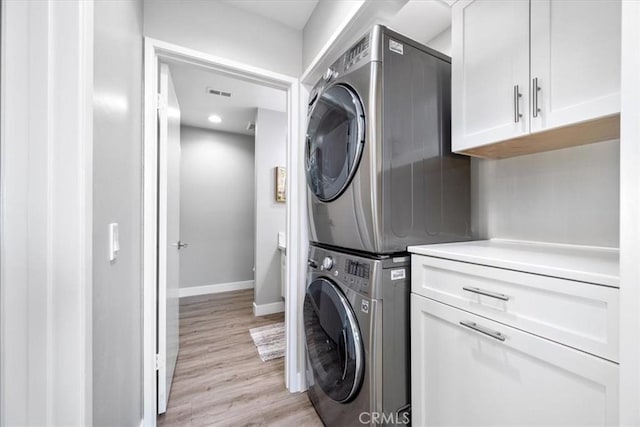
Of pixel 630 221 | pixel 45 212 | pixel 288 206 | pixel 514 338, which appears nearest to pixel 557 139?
pixel 630 221

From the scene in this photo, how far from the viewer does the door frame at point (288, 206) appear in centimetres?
137

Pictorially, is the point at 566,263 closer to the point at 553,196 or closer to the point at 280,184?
the point at 553,196

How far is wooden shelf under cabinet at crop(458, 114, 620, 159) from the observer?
32.6 inches

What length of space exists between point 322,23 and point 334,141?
2.57 ft

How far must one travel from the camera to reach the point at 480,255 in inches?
34.0

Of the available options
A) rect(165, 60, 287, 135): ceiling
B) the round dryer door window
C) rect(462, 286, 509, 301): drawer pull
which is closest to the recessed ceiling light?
rect(165, 60, 287, 135): ceiling

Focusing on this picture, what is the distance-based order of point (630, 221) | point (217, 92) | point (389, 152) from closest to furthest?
point (630, 221) < point (389, 152) < point (217, 92)

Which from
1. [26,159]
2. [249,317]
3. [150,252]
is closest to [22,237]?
[26,159]

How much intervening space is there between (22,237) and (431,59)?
154 cm

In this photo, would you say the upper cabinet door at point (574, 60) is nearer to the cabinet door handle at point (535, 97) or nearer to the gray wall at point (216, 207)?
the cabinet door handle at point (535, 97)

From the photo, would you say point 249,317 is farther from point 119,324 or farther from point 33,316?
point 33,316

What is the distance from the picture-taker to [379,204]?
102 centimetres

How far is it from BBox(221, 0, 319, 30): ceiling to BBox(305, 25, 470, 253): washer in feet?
2.09

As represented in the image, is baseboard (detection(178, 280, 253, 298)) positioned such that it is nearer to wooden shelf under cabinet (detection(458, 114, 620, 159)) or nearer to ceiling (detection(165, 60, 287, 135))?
ceiling (detection(165, 60, 287, 135))
